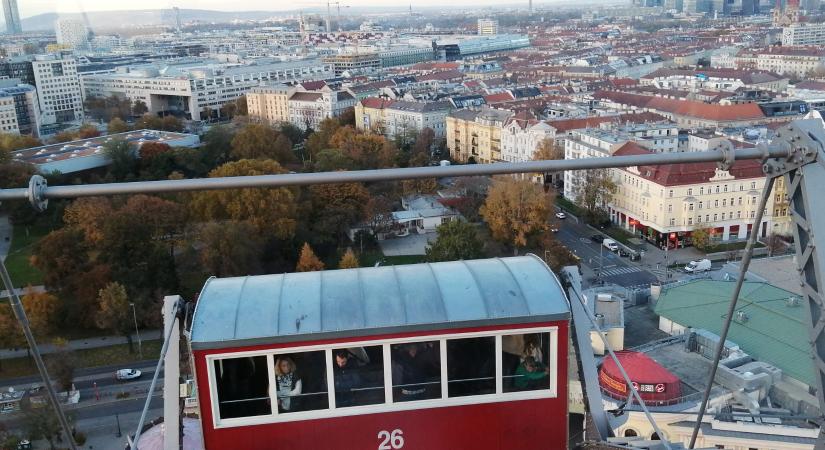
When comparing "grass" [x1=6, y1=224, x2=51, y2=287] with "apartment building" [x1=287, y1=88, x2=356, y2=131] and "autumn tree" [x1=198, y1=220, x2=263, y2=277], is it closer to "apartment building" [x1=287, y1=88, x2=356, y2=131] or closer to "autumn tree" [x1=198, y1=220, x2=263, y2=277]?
"autumn tree" [x1=198, y1=220, x2=263, y2=277]

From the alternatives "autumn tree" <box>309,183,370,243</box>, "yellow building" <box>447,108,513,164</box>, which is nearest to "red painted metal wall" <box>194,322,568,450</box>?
"autumn tree" <box>309,183,370,243</box>

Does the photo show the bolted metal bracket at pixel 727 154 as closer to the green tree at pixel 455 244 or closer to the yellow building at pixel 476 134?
the green tree at pixel 455 244

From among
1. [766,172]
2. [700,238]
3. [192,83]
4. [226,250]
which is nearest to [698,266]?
[700,238]

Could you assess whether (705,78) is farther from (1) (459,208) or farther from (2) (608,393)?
(2) (608,393)

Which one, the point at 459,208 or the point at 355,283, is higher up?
the point at 355,283

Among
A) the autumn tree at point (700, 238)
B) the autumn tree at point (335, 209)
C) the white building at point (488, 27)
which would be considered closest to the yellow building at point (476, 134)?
the autumn tree at point (335, 209)

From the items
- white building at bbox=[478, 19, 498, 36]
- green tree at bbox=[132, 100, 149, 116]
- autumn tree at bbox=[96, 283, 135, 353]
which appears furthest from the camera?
white building at bbox=[478, 19, 498, 36]

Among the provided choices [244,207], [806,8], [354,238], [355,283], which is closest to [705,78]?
[354,238]
